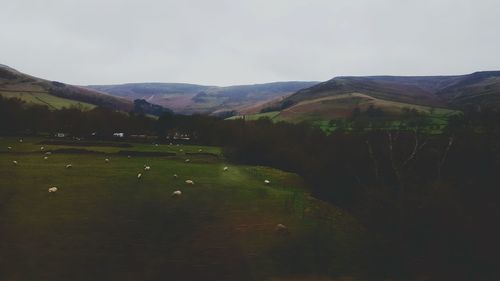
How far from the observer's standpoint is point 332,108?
18962 centimetres

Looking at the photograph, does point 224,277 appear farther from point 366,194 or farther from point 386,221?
point 366,194

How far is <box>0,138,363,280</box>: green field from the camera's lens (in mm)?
23953

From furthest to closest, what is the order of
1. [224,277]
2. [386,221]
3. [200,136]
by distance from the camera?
1. [200,136]
2. [386,221]
3. [224,277]

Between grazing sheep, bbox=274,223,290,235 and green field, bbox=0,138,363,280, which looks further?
grazing sheep, bbox=274,223,290,235

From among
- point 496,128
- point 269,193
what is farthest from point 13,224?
point 496,128

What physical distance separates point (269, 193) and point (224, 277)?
67.6ft

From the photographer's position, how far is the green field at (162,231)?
24.0 meters

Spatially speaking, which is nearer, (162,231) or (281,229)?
(162,231)

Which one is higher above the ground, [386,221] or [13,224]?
[13,224]

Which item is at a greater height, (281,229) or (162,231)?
(162,231)

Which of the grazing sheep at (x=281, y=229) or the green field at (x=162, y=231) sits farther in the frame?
the grazing sheep at (x=281, y=229)

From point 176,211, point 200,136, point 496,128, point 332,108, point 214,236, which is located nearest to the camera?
point 214,236

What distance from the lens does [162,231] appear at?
30141mm

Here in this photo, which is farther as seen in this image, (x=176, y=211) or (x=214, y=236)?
(x=176, y=211)
